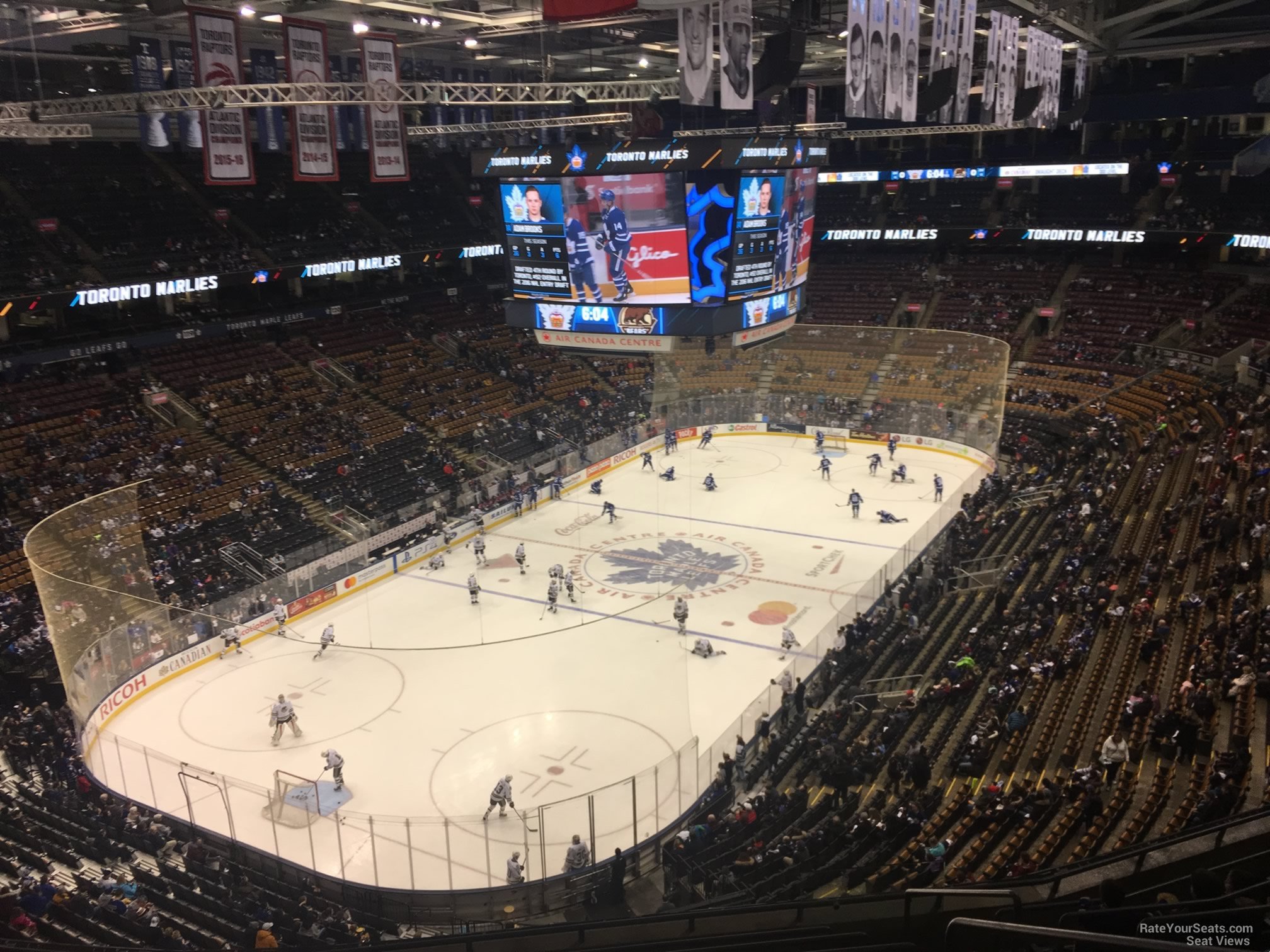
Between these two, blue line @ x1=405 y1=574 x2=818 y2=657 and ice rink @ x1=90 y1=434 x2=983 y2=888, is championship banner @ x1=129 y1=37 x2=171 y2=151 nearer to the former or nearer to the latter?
ice rink @ x1=90 y1=434 x2=983 y2=888

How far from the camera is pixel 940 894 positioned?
22.4ft

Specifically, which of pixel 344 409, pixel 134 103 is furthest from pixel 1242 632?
pixel 344 409

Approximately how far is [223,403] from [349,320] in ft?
28.8

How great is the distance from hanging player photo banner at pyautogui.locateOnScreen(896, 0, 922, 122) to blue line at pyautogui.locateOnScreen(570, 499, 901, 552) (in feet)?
40.7

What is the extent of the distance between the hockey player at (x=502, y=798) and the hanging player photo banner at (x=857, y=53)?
32.0 ft

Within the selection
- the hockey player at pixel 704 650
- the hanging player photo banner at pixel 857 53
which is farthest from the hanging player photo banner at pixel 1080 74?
the hockey player at pixel 704 650

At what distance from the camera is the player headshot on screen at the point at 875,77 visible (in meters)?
14.0

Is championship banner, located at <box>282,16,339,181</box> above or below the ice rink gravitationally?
above

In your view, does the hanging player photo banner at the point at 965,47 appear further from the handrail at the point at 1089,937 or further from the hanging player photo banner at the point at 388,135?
the handrail at the point at 1089,937

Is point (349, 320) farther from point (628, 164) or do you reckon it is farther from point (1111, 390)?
point (1111, 390)

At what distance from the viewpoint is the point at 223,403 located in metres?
30.0

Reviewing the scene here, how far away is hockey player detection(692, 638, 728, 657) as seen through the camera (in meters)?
19.8

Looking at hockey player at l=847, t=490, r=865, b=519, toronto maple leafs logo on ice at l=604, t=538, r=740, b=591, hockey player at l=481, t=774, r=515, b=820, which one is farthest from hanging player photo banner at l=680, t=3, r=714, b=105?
hockey player at l=847, t=490, r=865, b=519

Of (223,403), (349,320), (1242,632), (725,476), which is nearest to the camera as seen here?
(1242,632)
